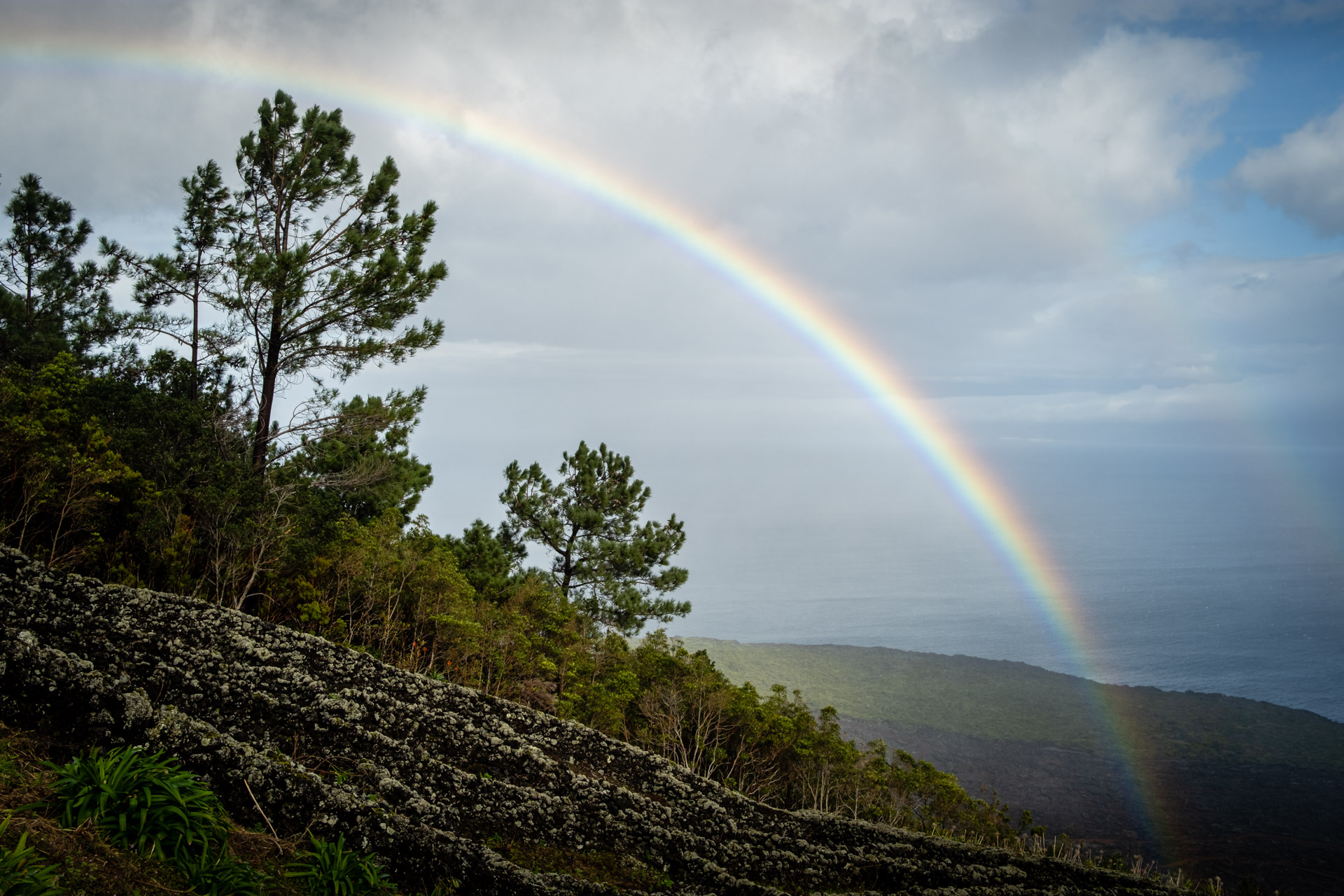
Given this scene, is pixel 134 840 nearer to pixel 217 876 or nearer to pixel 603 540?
pixel 217 876

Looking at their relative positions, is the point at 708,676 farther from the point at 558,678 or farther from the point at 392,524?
the point at 392,524

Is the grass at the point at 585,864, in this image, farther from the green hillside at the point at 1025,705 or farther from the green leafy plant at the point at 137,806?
the green hillside at the point at 1025,705

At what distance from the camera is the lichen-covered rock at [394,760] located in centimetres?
757

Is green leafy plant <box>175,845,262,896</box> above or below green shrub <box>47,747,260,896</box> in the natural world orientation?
below

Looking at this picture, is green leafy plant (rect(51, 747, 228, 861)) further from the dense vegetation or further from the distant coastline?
the distant coastline

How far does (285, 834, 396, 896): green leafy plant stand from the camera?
6578mm

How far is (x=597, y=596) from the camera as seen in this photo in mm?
37906

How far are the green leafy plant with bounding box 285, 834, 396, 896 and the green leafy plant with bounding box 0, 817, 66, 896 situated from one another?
202 centimetres

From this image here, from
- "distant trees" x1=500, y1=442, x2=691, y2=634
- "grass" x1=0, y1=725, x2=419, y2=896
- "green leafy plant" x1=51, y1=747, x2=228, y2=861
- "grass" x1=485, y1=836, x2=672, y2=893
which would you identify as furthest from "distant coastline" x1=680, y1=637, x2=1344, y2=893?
"green leafy plant" x1=51, y1=747, x2=228, y2=861

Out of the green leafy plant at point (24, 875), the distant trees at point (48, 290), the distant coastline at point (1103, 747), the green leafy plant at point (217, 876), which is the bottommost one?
the distant coastline at point (1103, 747)

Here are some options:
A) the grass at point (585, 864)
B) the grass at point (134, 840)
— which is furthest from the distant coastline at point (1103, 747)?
the grass at point (134, 840)

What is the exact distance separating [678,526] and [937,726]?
305ft

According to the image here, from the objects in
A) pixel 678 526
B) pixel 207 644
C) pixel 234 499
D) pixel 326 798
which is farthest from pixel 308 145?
pixel 678 526

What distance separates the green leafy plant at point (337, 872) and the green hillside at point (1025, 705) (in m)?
106
